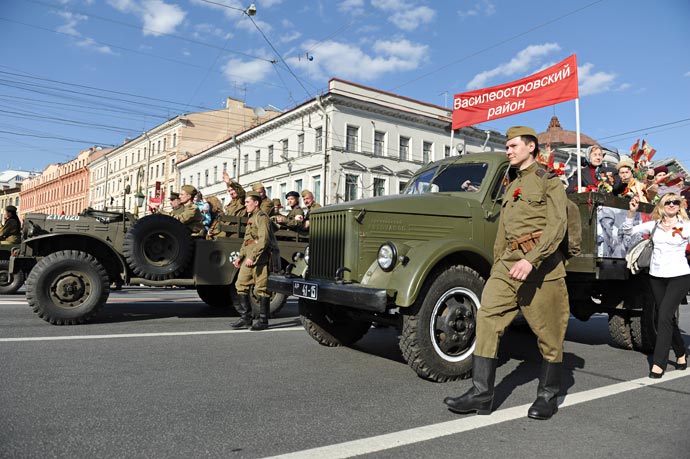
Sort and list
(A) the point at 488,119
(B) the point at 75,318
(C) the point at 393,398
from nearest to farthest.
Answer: (C) the point at 393,398 < (B) the point at 75,318 < (A) the point at 488,119

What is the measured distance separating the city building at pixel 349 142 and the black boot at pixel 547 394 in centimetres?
3223

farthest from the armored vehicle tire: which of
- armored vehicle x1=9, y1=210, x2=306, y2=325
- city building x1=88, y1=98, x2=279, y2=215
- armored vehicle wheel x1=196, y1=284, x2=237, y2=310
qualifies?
city building x1=88, y1=98, x2=279, y2=215

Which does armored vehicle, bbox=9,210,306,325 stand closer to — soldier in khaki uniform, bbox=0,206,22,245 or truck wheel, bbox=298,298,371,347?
truck wheel, bbox=298,298,371,347

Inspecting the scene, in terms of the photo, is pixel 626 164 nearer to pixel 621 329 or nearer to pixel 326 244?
pixel 621 329

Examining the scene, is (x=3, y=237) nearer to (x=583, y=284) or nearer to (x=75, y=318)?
(x=75, y=318)

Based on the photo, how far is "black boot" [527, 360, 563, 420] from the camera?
3.52 meters

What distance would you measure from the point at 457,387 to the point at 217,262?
4.68m

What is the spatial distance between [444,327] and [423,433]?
1.46 m

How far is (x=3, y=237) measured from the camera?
1127cm

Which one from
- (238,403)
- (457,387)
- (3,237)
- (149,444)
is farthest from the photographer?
(3,237)

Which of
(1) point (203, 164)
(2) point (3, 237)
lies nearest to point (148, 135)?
(1) point (203, 164)

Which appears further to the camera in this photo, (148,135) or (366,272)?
(148,135)

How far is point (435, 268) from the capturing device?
4637 mm

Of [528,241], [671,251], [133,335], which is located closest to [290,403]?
[528,241]
